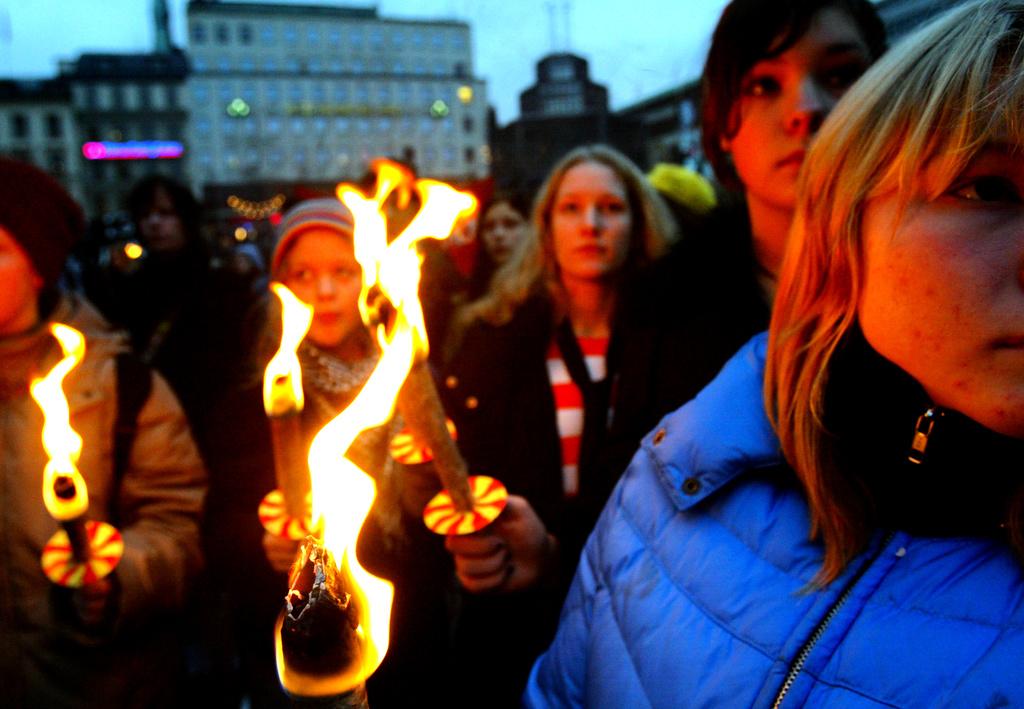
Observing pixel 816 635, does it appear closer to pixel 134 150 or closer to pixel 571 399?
pixel 571 399

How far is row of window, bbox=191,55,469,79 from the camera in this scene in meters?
69.8

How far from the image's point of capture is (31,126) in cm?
5959

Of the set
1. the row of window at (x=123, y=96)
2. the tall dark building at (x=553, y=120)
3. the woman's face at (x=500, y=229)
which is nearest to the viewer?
the woman's face at (x=500, y=229)

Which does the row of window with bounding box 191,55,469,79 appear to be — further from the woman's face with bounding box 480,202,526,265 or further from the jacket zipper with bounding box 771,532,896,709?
the jacket zipper with bounding box 771,532,896,709

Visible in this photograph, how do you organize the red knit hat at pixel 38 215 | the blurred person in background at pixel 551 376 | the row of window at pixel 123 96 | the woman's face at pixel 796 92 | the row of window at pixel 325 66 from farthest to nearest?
A: 1. the row of window at pixel 325 66
2. the row of window at pixel 123 96
3. the blurred person in background at pixel 551 376
4. the red knit hat at pixel 38 215
5. the woman's face at pixel 796 92

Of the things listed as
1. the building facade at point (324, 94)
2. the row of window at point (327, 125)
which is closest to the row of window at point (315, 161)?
the building facade at point (324, 94)

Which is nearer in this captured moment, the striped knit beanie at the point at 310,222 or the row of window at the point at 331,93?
the striped knit beanie at the point at 310,222

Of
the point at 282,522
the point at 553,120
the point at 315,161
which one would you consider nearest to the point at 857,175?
the point at 282,522

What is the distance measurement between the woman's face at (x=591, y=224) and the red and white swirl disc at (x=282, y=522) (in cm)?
188

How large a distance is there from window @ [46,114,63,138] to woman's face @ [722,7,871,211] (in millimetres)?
74943

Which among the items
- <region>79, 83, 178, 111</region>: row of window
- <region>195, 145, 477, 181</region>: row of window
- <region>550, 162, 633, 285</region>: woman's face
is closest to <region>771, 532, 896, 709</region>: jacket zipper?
<region>550, 162, 633, 285</region>: woman's face

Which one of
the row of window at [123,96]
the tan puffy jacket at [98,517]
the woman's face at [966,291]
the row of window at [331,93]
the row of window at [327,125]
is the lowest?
the tan puffy jacket at [98,517]

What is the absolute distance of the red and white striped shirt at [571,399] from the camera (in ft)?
8.25

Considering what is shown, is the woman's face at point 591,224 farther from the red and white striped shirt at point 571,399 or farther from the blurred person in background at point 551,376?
the red and white striped shirt at point 571,399
